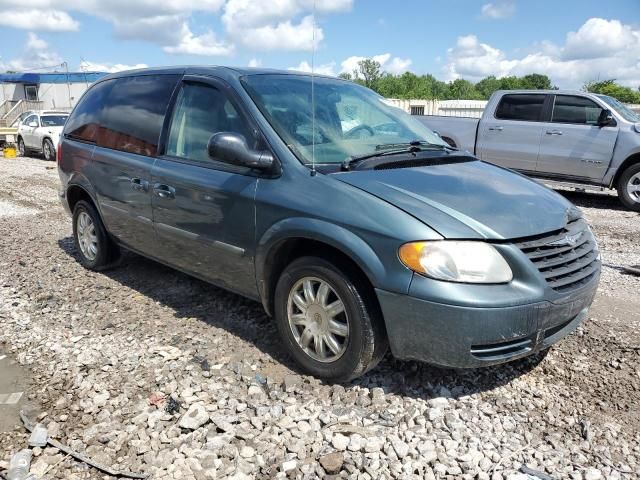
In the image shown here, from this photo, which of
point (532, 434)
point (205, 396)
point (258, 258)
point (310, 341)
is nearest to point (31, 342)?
point (205, 396)

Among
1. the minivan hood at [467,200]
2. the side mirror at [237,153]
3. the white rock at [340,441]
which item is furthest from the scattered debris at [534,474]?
the side mirror at [237,153]

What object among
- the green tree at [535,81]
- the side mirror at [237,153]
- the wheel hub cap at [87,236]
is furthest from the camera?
the green tree at [535,81]

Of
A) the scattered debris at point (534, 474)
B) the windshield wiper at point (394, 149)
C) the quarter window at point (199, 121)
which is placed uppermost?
the quarter window at point (199, 121)

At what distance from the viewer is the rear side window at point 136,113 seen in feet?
14.1

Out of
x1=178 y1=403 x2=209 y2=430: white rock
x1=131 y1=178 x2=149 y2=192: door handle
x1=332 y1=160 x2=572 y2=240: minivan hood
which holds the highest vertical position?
x1=332 y1=160 x2=572 y2=240: minivan hood

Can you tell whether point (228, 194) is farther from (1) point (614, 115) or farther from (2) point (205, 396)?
(1) point (614, 115)

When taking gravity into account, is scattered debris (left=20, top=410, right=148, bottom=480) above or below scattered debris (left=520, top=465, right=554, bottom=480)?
below

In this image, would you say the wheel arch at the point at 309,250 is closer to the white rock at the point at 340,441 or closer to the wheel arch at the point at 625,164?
the white rock at the point at 340,441

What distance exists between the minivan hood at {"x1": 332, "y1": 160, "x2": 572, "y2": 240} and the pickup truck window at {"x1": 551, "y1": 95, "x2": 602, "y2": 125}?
674cm

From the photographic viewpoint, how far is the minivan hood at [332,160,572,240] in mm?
2791

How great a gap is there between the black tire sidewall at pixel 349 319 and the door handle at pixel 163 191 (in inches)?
48.2

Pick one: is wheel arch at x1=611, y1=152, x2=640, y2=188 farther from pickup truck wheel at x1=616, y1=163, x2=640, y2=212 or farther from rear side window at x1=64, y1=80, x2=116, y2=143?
rear side window at x1=64, y1=80, x2=116, y2=143

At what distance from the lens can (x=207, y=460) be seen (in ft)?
8.68

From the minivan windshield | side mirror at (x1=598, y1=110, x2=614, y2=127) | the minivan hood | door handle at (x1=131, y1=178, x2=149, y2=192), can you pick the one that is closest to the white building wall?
side mirror at (x1=598, y1=110, x2=614, y2=127)
